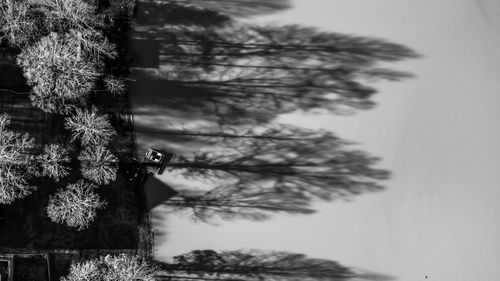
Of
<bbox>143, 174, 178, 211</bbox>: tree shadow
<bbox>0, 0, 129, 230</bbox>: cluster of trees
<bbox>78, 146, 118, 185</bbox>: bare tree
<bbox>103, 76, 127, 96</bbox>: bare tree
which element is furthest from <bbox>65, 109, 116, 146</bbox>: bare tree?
<bbox>143, 174, 178, 211</bbox>: tree shadow

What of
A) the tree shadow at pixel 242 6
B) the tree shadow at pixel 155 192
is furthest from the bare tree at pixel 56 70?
the tree shadow at pixel 242 6

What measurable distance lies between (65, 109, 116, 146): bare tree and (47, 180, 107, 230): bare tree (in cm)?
137

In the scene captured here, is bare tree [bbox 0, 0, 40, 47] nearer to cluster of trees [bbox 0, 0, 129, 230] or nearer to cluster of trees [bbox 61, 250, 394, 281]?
cluster of trees [bbox 0, 0, 129, 230]

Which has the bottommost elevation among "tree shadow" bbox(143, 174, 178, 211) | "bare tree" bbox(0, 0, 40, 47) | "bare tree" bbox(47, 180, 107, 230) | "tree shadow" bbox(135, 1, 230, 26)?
"bare tree" bbox(47, 180, 107, 230)

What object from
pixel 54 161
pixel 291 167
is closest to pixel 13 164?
pixel 54 161

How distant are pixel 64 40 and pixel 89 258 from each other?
6796mm

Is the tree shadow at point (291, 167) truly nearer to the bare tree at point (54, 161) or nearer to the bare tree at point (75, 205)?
the bare tree at point (75, 205)

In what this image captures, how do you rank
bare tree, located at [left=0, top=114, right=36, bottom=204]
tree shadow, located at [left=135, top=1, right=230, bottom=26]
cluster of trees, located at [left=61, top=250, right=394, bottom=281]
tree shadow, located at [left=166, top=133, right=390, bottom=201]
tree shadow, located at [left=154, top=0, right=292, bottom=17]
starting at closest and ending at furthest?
1. bare tree, located at [left=0, top=114, right=36, bottom=204]
2. cluster of trees, located at [left=61, top=250, right=394, bottom=281]
3. tree shadow, located at [left=166, top=133, right=390, bottom=201]
4. tree shadow, located at [left=135, top=1, right=230, bottom=26]
5. tree shadow, located at [left=154, top=0, right=292, bottom=17]

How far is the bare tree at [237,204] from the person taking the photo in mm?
14078

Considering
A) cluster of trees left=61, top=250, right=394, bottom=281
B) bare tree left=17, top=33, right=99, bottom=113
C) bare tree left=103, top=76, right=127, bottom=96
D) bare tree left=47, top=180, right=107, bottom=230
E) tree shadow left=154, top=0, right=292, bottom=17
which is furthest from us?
tree shadow left=154, top=0, right=292, bottom=17

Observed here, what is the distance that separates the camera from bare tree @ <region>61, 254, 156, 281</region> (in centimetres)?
1271

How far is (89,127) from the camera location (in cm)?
1316

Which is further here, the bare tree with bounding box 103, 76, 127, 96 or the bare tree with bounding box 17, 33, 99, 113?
the bare tree with bounding box 103, 76, 127, 96

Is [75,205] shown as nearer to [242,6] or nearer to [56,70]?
[56,70]
